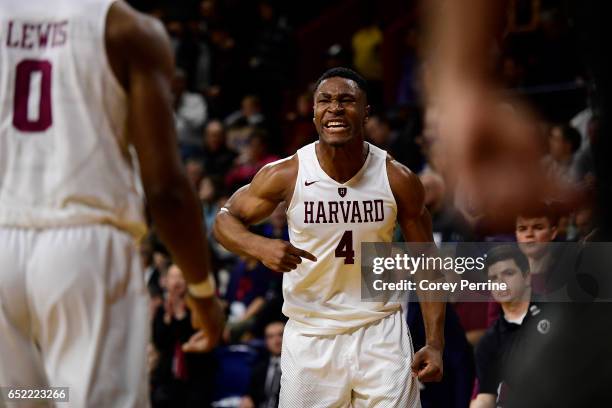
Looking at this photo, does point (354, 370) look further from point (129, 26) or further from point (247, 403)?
point (247, 403)

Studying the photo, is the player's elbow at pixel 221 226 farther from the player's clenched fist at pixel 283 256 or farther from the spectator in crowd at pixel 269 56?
the spectator in crowd at pixel 269 56

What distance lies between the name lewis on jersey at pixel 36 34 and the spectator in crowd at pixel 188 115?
344 inches

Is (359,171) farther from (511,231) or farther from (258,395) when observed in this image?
(258,395)

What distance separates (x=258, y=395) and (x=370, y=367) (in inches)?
116

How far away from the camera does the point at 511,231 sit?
6238 millimetres

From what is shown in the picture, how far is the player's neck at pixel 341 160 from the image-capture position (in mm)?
5051

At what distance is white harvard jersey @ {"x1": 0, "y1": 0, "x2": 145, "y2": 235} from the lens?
3102 mm

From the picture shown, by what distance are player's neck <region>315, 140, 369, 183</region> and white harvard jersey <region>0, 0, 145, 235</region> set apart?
6.65 feet

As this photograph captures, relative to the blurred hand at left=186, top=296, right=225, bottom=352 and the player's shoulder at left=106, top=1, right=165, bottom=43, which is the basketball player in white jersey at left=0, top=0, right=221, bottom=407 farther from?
the blurred hand at left=186, top=296, right=225, bottom=352

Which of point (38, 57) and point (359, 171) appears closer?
point (38, 57)

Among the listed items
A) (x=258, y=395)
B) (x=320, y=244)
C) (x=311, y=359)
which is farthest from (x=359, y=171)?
(x=258, y=395)

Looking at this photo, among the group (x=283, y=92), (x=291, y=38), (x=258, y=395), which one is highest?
(x=291, y=38)

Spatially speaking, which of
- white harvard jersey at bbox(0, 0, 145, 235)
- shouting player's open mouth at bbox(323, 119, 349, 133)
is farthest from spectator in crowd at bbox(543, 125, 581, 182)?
white harvard jersey at bbox(0, 0, 145, 235)

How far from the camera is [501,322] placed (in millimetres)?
5879
